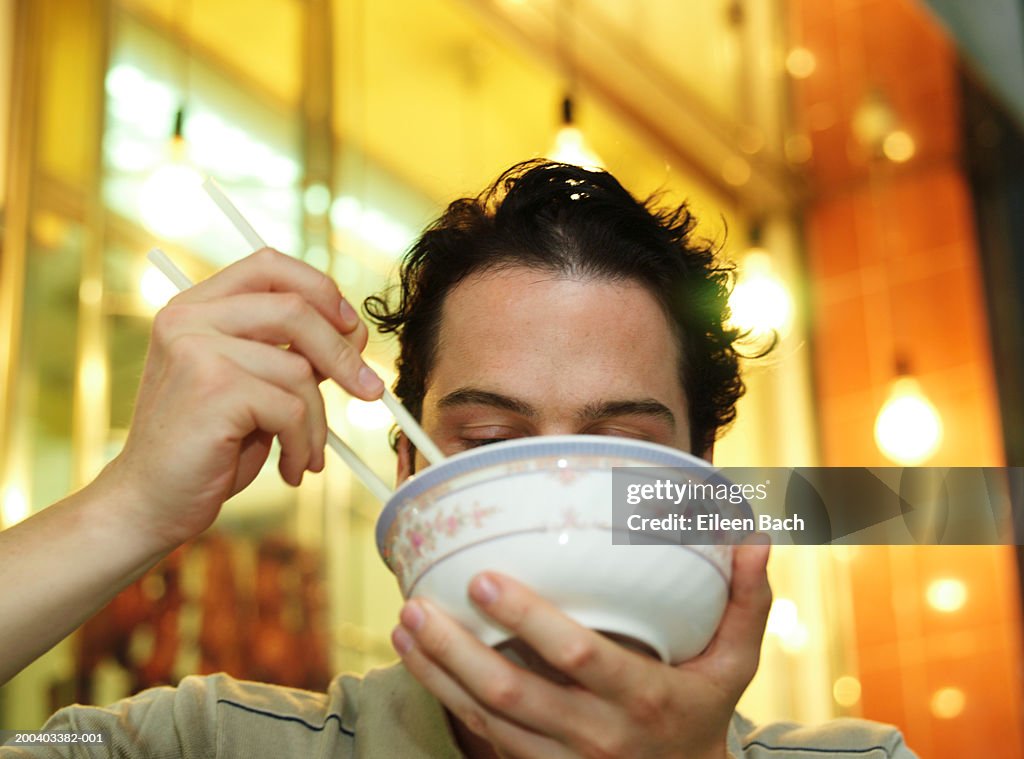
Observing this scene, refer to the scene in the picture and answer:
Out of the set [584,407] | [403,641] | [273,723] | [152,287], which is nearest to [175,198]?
[152,287]

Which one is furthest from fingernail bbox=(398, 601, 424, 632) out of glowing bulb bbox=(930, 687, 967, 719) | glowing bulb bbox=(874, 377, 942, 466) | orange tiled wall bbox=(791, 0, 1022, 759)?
glowing bulb bbox=(930, 687, 967, 719)

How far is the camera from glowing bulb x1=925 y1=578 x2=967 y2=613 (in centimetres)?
445

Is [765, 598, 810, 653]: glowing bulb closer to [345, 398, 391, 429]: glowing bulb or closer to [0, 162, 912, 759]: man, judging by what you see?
[345, 398, 391, 429]: glowing bulb

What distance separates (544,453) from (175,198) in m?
2.33

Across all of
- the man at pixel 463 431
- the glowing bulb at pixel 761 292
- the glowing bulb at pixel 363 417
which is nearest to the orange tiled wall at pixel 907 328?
the glowing bulb at pixel 761 292

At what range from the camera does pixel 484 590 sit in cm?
→ 73

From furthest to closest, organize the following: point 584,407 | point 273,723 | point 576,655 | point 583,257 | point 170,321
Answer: point 583,257
point 273,723
point 584,407
point 170,321
point 576,655

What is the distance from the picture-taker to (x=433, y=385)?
47.1 inches

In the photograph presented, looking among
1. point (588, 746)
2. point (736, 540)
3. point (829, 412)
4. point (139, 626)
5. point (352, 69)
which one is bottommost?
point (588, 746)

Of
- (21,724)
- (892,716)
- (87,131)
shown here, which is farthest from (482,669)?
(892,716)

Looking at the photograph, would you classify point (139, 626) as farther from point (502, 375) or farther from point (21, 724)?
point (502, 375)

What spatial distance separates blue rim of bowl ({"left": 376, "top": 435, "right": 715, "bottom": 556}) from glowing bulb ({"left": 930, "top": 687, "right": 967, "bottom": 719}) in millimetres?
4028

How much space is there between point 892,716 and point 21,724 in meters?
3.17

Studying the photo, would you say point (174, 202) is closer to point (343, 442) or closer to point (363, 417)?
point (363, 417)
